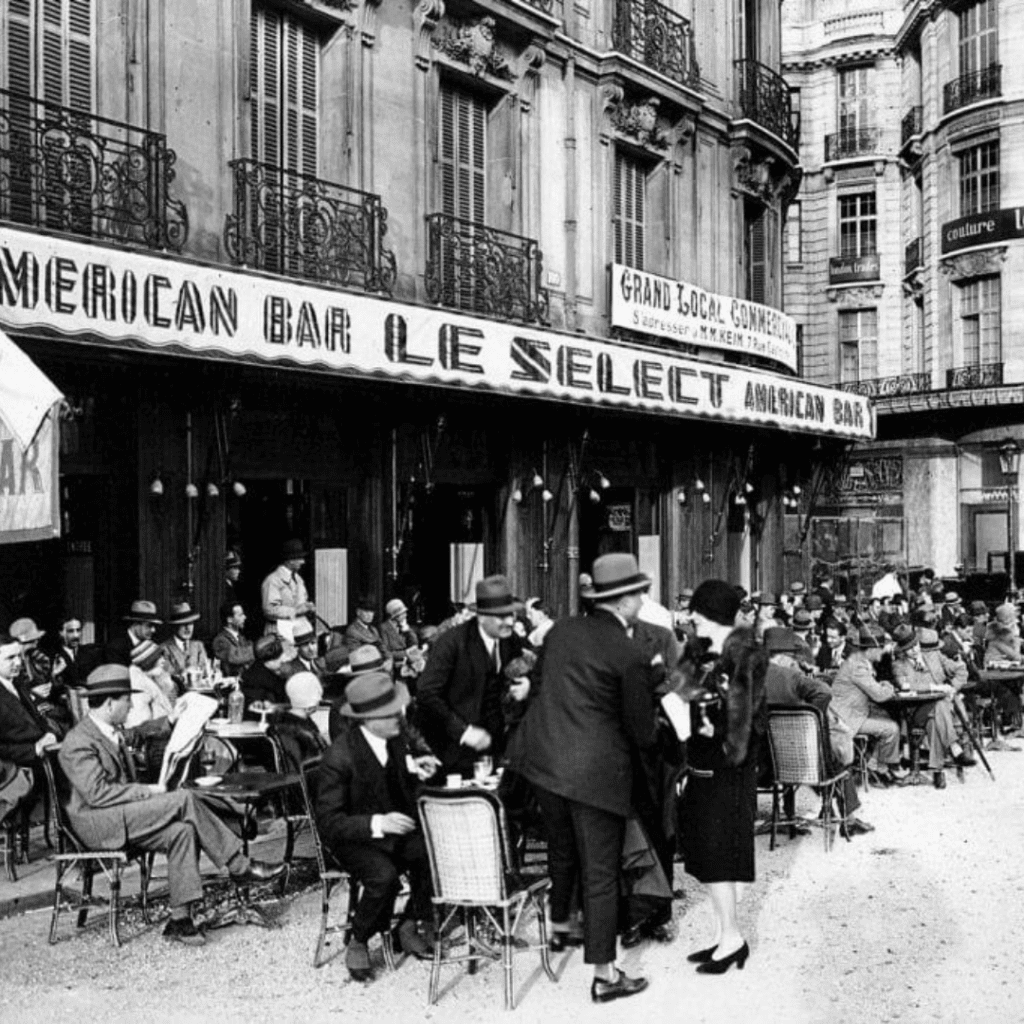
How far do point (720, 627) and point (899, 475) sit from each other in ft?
97.4

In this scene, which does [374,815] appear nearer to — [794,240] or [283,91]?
[283,91]

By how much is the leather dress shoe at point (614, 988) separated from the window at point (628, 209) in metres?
12.7

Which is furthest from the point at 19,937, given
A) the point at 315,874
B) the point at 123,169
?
the point at 123,169

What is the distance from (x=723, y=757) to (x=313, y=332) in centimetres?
583

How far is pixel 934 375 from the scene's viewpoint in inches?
1356

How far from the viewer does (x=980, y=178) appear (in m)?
32.9

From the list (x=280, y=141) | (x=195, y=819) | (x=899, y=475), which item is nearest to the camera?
(x=195, y=819)

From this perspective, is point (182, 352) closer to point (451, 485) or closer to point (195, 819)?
point (195, 819)

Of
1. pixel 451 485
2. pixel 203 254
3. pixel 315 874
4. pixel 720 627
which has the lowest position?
pixel 315 874

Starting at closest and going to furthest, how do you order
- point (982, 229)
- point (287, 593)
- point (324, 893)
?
1. point (324, 893)
2. point (287, 593)
3. point (982, 229)

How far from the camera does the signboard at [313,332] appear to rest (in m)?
8.75

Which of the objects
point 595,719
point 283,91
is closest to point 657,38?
point 283,91

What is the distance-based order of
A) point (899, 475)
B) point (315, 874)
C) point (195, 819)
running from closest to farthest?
point (195, 819) < point (315, 874) < point (899, 475)

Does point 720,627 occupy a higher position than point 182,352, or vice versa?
point 182,352
